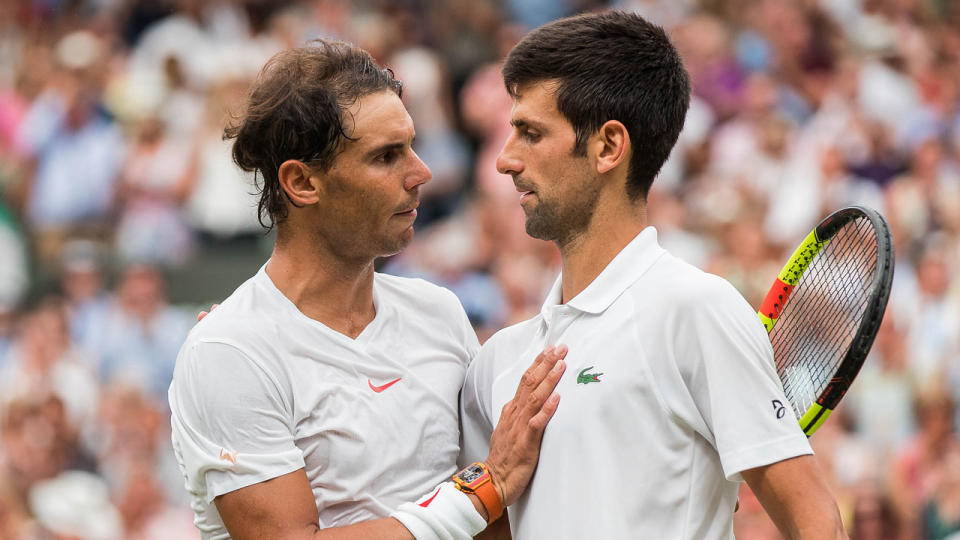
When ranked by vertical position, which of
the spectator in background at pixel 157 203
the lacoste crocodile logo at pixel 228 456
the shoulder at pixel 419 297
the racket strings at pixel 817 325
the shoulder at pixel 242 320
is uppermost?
the shoulder at pixel 242 320

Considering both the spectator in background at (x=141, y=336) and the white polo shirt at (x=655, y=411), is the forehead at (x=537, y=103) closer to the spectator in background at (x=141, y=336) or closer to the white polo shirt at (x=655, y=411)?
the white polo shirt at (x=655, y=411)

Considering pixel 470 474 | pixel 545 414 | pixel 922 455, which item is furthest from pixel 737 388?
pixel 922 455

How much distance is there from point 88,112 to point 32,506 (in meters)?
3.39

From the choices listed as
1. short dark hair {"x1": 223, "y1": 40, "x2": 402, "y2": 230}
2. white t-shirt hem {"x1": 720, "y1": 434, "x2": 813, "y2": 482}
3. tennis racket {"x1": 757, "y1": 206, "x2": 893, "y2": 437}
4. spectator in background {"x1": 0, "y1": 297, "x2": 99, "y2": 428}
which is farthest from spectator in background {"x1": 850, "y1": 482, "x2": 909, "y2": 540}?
spectator in background {"x1": 0, "y1": 297, "x2": 99, "y2": 428}

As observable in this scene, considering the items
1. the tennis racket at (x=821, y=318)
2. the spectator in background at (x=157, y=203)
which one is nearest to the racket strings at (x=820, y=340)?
the tennis racket at (x=821, y=318)

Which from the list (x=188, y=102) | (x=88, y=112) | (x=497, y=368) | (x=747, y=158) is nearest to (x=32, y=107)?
(x=88, y=112)

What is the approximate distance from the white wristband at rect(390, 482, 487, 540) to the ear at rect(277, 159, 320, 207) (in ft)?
2.61

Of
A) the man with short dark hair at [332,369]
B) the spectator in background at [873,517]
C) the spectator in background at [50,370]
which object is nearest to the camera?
the man with short dark hair at [332,369]

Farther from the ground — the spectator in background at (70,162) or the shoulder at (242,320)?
the shoulder at (242,320)

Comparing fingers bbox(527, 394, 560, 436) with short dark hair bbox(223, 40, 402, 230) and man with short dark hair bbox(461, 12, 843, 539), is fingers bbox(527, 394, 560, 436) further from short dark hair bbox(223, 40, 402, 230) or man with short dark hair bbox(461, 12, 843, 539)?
short dark hair bbox(223, 40, 402, 230)

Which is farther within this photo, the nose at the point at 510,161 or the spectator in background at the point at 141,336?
the spectator in background at the point at 141,336

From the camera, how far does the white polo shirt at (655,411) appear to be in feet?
9.40

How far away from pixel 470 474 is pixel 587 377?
41cm

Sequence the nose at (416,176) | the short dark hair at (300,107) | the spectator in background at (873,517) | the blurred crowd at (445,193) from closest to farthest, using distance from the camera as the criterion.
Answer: the short dark hair at (300,107)
the nose at (416,176)
the spectator in background at (873,517)
the blurred crowd at (445,193)
